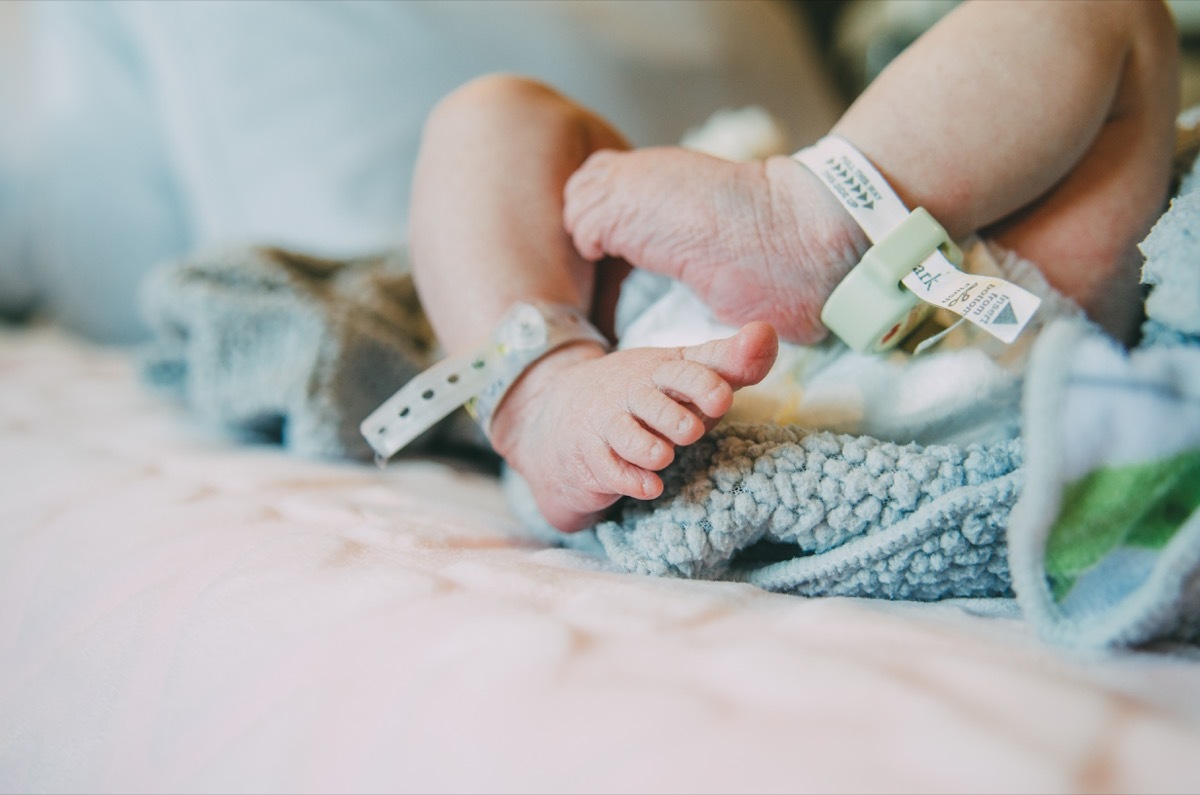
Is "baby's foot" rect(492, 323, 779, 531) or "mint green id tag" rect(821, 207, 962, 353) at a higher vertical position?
"mint green id tag" rect(821, 207, 962, 353)

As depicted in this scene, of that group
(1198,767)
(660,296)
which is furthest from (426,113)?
(1198,767)

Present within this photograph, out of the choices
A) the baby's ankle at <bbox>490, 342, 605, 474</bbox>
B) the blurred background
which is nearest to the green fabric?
the baby's ankle at <bbox>490, 342, 605, 474</bbox>

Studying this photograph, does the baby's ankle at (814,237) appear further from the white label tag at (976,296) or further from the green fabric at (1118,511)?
the green fabric at (1118,511)

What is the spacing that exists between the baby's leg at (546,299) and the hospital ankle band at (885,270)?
0.37 ft

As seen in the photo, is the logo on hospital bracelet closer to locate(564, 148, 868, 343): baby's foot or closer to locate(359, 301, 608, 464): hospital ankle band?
locate(564, 148, 868, 343): baby's foot

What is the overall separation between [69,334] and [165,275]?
2.02ft

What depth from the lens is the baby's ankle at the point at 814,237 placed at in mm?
520

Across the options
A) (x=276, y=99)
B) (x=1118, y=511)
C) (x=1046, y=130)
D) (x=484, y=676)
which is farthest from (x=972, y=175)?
(x=276, y=99)

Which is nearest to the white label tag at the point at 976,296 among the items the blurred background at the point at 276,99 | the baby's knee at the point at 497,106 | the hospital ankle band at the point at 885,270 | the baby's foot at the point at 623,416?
the hospital ankle band at the point at 885,270

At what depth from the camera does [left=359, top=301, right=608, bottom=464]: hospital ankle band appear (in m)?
0.54

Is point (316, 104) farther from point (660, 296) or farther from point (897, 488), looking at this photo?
point (897, 488)

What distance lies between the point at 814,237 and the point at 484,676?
0.34m

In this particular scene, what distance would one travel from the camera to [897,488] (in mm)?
422

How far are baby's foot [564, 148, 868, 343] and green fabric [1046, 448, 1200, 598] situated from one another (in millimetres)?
224
